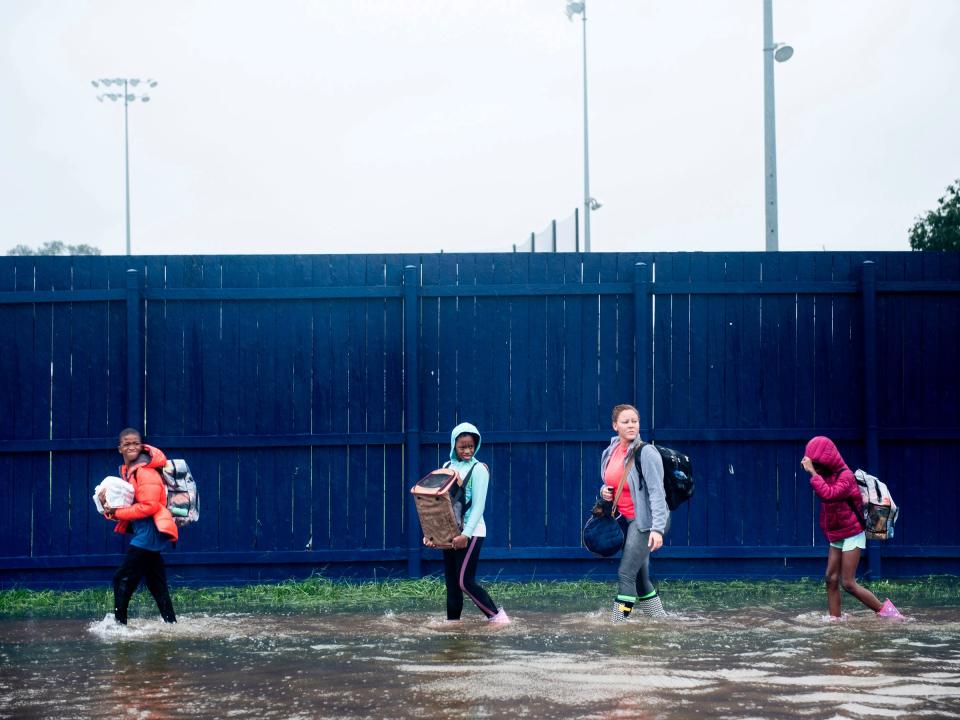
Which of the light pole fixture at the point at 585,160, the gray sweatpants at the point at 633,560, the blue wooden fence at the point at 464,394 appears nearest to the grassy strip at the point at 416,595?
the blue wooden fence at the point at 464,394

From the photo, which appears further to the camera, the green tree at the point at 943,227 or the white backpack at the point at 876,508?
the green tree at the point at 943,227

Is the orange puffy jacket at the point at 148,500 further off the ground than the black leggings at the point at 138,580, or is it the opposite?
the orange puffy jacket at the point at 148,500

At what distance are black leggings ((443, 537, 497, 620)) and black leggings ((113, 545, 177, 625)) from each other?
195cm

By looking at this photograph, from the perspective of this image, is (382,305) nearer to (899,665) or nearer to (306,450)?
(306,450)

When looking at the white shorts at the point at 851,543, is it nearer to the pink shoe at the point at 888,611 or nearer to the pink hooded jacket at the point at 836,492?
the pink hooded jacket at the point at 836,492

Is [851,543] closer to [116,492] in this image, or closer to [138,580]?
[138,580]

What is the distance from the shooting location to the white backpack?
9.92 meters

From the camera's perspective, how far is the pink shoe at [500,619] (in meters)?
9.58

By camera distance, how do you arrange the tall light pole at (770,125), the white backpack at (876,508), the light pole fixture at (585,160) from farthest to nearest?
the light pole fixture at (585,160)
the tall light pole at (770,125)
the white backpack at (876,508)

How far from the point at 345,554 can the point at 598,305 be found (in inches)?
117

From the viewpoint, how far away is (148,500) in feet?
31.4

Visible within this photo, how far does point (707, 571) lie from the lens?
11.6 meters

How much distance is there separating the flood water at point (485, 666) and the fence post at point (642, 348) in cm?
199

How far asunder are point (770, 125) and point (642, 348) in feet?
17.4
